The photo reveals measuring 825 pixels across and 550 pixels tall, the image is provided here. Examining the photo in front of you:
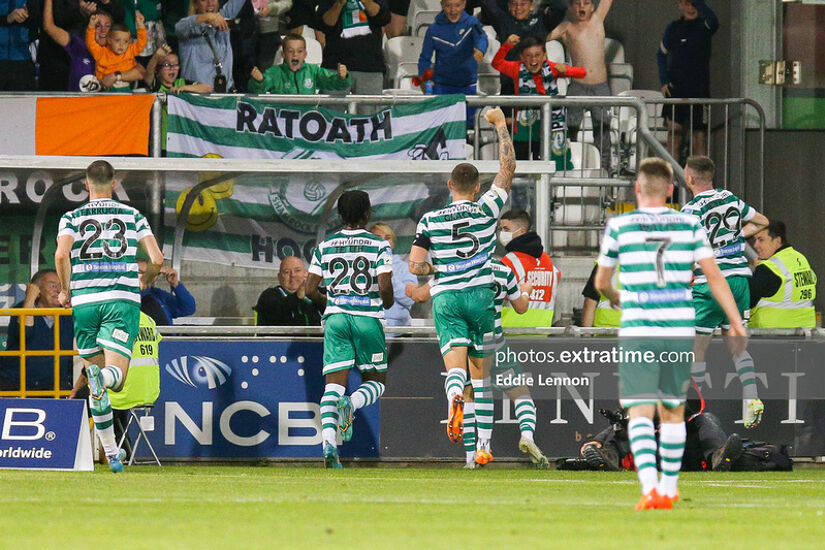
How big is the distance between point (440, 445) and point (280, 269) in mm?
2295

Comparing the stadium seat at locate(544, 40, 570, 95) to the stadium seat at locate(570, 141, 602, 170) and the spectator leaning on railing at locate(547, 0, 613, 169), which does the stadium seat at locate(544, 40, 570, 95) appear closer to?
the spectator leaning on railing at locate(547, 0, 613, 169)

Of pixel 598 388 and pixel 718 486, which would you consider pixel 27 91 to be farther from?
pixel 718 486

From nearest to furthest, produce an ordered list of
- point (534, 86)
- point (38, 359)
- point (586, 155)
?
point (38, 359) < point (586, 155) < point (534, 86)

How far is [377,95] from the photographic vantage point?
1570cm

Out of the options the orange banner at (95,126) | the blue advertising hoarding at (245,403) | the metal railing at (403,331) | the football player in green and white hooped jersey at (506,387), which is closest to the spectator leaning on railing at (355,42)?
the orange banner at (95,126)

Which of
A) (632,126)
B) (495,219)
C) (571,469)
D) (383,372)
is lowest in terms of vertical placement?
(571,469)

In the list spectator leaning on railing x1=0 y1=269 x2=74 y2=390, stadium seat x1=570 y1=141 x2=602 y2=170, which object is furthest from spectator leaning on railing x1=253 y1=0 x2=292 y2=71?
spectator leaning on railing x1=0 y1=269 x2=74 y2=390

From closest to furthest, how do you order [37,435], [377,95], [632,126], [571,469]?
[37,435]
[571,469]
[377,95]
[632,126]

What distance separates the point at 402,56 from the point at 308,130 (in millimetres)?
3447

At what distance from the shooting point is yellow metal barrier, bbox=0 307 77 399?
13.0m

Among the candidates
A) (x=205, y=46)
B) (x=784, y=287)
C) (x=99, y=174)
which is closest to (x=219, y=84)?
(x=205, y=46)

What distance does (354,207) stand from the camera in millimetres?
12172

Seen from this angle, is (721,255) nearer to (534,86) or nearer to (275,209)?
(275,209)

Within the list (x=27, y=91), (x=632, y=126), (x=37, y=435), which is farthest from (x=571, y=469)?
(x=27, y=91)
